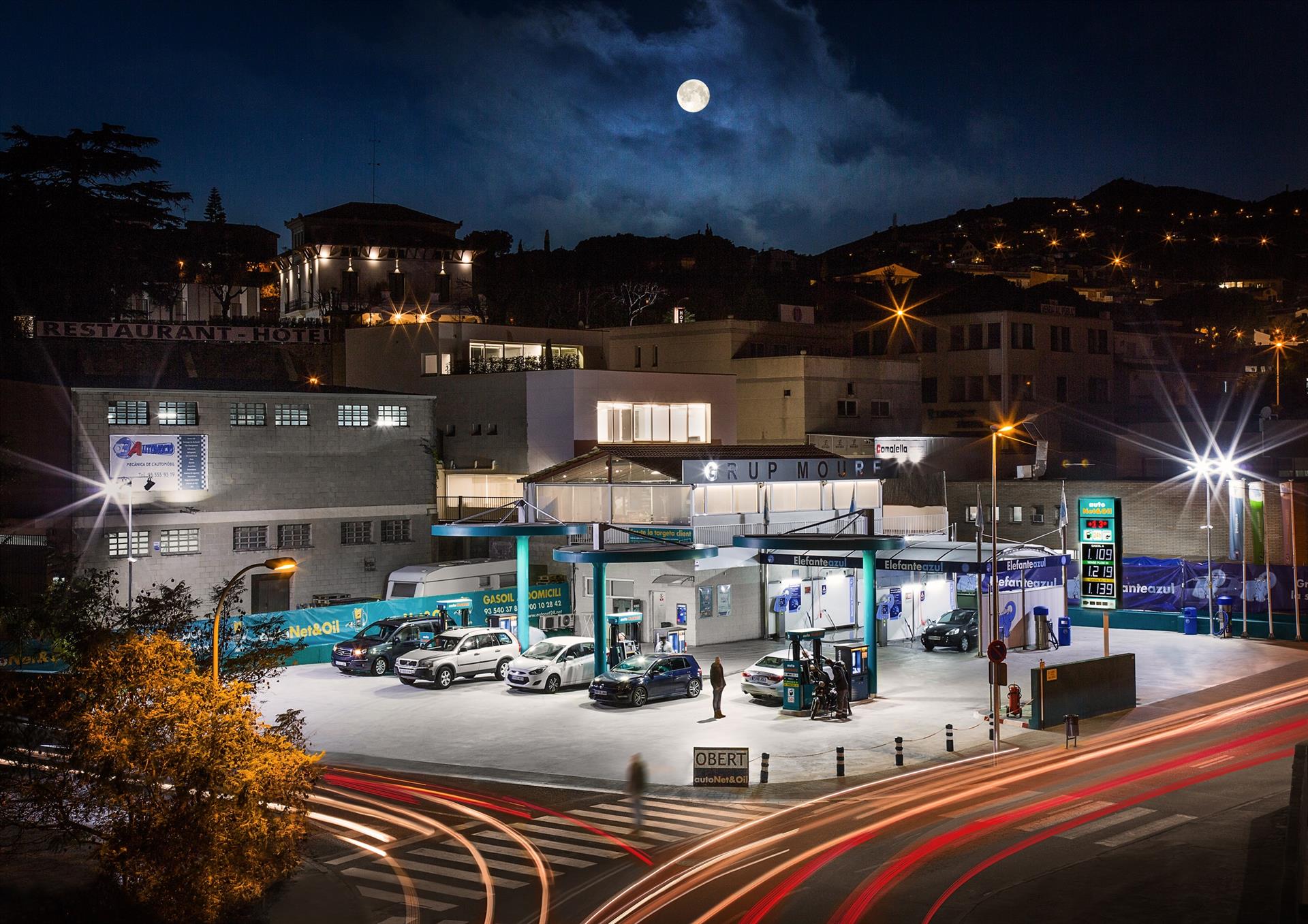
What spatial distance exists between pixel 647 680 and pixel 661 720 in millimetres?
2267

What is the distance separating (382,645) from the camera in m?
41.4

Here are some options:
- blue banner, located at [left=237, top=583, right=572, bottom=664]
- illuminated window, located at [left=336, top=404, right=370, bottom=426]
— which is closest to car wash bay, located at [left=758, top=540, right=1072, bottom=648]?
blue banner, located at [left=237, top=583, right=572, bottom=664]

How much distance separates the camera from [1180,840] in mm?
20625

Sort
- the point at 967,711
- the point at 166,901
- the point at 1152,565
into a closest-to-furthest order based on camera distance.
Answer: the point at 166,901
the point at 967,711
the point at 1152,565

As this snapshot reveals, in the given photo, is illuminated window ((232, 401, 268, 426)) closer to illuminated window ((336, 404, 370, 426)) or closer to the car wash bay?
illuminated window ((336, 404, 370, 426))

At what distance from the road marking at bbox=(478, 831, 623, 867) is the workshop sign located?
58079 mm

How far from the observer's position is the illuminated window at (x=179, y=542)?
159 ft

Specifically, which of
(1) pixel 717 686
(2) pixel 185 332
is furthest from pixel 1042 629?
(2) pixel 185 332

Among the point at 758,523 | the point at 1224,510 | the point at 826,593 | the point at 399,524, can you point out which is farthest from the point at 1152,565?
the point at 399,524

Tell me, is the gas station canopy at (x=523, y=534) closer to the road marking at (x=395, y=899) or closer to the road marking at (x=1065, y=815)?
the road marking at (x=1065, y=815)

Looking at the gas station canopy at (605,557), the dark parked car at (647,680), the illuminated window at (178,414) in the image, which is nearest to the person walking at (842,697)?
the dark parked car at (647,680)

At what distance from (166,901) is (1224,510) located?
50.2 m

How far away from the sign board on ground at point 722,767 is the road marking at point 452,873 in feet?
22.8

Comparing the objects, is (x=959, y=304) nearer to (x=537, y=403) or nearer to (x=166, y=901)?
(x=537, y=403)
